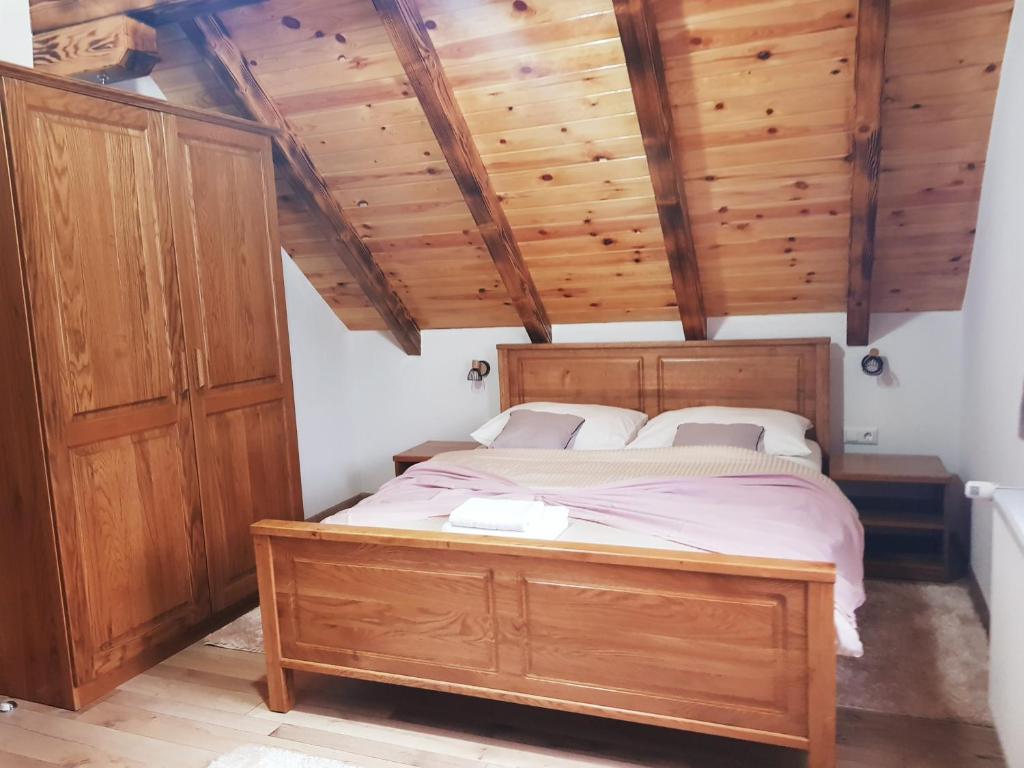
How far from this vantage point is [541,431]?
3.65 meters

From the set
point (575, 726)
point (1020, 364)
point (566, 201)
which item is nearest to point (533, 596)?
point (575, 726)

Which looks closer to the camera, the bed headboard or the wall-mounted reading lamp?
the bed headboard

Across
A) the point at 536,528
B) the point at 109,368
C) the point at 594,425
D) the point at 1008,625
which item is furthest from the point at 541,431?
the point at 1008,625

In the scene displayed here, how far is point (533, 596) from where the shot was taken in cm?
209

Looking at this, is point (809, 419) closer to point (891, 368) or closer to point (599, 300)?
point (891, 368)

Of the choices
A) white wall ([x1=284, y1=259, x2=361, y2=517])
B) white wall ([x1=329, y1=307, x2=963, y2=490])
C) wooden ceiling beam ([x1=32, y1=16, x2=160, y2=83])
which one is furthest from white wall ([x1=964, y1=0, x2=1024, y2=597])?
white wall ([x1=284, y1=259, x2=361, y2=517])

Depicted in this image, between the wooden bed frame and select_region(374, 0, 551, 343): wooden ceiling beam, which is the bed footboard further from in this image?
select_region(374, 0, 551, 343): wooden ceiling beam

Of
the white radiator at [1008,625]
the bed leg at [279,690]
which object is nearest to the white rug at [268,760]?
the bed leg at [279,690]

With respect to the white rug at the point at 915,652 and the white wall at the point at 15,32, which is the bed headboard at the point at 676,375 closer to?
the white rug at the point at 915,652

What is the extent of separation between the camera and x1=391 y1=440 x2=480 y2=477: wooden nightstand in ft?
13.3

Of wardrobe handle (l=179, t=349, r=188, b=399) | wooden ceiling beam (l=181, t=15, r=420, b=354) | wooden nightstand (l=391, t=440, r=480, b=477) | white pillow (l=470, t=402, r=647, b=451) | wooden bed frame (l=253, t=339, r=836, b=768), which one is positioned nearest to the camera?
wooden bed frame (l=253, t=339, r=836, b=768)

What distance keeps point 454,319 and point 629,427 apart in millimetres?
1291

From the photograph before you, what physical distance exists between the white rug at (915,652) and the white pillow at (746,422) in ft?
2.19

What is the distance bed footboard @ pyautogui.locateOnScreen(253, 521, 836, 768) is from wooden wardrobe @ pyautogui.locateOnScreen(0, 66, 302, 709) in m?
0.62
